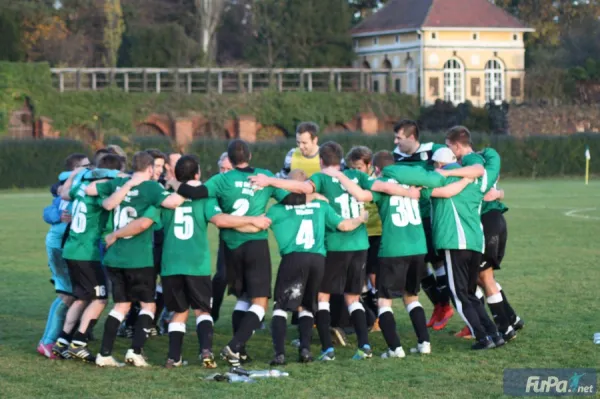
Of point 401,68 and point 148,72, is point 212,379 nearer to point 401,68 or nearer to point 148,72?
point 148,72

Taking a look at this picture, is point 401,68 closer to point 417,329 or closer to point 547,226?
point 547,226

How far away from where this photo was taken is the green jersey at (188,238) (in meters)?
10.5

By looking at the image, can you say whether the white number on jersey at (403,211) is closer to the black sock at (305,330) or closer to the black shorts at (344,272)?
the black shorts at (344,272)

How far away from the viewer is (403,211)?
1103 cm

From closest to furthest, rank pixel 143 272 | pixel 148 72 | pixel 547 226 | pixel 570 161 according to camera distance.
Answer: pixel 143 272, pixel 547 226, pixel 570 161, pixel 148 72

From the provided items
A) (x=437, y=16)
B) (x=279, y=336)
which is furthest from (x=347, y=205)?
(x=437, y=16)

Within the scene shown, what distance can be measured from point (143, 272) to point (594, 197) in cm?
2989

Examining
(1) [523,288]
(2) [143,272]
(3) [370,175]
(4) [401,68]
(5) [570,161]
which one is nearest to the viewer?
(2) [143,272]

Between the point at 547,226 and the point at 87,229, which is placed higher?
the point at 87,229

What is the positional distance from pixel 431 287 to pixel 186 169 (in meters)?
3.68

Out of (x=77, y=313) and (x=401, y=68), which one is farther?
(x=401, y=68)

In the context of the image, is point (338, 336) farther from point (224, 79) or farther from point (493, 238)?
point (224, 79)

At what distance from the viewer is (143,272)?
10.9 metres

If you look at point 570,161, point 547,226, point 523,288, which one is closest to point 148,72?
point 570,161
